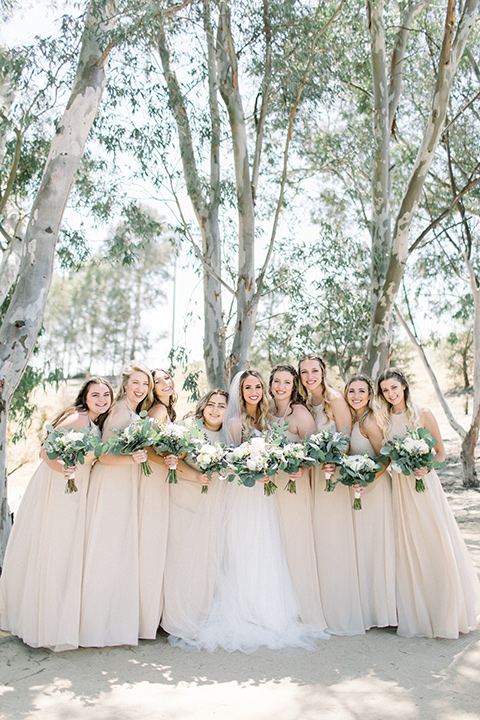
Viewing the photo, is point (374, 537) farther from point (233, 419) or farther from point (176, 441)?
point (176, 441)

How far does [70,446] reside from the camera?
13.8ft

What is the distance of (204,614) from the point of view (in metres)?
4.50

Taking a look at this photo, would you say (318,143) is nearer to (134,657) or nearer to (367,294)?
(367,294)

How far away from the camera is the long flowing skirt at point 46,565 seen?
4188 mm

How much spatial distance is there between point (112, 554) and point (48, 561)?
430 millimetres

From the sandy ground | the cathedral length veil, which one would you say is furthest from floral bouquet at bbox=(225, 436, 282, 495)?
the sandy ground

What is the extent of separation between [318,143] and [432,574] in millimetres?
9780

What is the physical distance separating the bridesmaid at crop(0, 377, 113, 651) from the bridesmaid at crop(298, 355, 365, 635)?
5.80ft

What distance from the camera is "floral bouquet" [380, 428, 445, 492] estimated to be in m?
4.41

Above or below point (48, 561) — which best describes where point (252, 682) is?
below

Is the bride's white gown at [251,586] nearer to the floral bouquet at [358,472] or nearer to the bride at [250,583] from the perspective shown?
the bride at [250,583]

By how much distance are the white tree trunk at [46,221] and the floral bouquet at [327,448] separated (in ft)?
8.40

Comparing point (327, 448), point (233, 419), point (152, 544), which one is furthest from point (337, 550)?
point (152, 544)

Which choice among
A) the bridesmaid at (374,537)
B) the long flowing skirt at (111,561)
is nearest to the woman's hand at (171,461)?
the long flowing skirt at (111,561)
